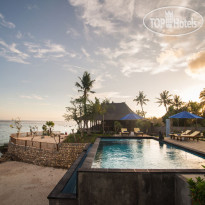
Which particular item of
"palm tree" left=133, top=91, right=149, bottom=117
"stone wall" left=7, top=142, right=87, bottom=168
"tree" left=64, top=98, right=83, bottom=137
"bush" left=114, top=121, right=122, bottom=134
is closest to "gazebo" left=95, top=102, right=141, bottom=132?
"bush" left=114, top=121, right=122, bottom=134

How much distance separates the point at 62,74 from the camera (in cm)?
1927

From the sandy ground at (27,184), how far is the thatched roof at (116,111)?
12.9 meters

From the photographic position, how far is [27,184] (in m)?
12.2

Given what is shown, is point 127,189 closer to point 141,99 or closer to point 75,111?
point 75,111

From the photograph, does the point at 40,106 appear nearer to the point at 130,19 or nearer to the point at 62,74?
the point at 62,74

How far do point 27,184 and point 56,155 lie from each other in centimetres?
407

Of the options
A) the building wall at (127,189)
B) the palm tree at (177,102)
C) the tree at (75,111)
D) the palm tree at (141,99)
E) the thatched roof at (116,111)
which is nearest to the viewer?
the building wall at (127,189)

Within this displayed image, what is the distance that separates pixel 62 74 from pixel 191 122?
936 inches

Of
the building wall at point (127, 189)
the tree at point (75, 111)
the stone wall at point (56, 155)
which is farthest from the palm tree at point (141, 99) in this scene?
the building wall at point (127, 189)

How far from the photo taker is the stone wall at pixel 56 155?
15375 mm

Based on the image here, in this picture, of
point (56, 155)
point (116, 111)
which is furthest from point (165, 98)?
point (56, 155)

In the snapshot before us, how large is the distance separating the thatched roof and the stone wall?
409 inches

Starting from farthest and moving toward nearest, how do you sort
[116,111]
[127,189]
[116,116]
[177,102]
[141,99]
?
[141,99] → [177,102] → [116,111] → [116,116] → [127,189]

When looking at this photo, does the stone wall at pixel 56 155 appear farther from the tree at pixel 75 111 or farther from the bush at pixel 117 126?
the bush at pixel 117 126
